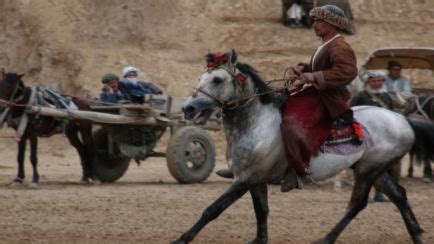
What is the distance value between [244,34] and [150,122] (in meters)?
12.2

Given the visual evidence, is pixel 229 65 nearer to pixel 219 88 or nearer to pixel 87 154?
pixel 219 88

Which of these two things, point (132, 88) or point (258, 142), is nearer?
point (258, 142)

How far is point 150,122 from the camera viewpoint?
15.8 metres

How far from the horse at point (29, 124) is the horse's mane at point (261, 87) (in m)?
6.60

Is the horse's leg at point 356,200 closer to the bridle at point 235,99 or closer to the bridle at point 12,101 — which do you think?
the bridle at point 235,99

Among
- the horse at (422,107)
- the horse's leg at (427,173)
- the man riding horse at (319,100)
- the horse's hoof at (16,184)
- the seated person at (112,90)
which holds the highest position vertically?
the man riding horse at (319,100)

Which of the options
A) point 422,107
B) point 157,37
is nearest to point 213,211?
point 422,107

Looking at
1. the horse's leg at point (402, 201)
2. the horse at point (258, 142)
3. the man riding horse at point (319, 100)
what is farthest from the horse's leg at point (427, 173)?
the man riding horse at point (319, 100)

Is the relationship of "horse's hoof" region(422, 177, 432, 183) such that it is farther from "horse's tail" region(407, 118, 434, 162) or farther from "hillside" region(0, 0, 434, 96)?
"hillside" region(0, 0, 434, 96)

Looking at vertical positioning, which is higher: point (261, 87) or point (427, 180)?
point (261, 87)

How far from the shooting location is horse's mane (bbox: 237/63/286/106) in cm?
923

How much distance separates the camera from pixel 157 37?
87.7 feet

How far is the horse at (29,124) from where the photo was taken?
15.2 meters

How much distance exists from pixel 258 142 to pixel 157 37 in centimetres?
1799
